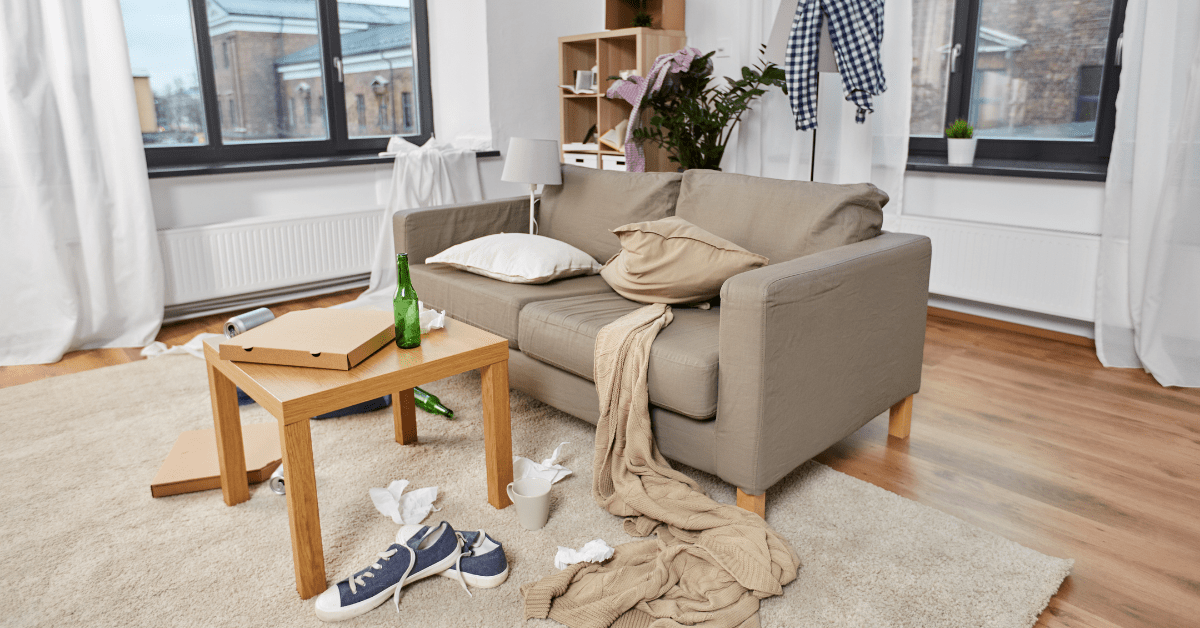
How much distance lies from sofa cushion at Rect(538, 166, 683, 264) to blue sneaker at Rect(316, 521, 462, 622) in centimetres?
141

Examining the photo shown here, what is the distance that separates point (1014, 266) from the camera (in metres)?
3.33

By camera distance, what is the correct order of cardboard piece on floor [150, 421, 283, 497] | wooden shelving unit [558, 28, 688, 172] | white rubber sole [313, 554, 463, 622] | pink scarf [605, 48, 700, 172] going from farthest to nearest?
wooden shelving unit [558, 28, 688, 172], pink scarf [605, 48, 700, 172], cardboard piece on floor [150, 421, 283, 497], white rubber sole [313, 554, 463, 622]

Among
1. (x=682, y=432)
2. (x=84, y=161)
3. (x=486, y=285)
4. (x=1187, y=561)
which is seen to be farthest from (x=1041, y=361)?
(x=84, y=161)

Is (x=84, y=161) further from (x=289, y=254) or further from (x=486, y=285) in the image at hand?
(x=486, y=285)

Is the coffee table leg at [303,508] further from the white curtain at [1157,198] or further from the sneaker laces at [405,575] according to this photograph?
the white curtain at [1157,198]

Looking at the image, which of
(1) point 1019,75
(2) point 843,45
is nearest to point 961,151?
(1) point 1019,75

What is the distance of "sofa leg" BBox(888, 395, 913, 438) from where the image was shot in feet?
7.72

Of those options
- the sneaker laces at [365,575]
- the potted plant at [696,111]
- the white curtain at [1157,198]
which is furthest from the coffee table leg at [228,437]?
the white curtain at [1157,198]

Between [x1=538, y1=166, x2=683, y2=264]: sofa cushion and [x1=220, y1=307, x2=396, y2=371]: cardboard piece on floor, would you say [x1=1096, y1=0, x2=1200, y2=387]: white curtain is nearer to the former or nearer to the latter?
[x1=538, y1=166, x2=683, y2=264]: sofa cushion

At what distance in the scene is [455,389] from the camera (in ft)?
9.14

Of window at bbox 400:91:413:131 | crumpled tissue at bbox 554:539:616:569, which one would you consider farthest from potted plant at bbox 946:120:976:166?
window at bbox 400:91:413:131

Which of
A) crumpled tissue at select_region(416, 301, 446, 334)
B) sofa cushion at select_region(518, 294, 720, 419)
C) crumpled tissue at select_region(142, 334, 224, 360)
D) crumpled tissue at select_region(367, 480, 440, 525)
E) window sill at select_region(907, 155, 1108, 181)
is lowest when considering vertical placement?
crumpled tissue at select_region(367, 480, 440, 525)

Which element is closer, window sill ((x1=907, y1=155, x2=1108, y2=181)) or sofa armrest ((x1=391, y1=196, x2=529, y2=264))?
sofa armrest ((x1=391, y1=196, x2=529, y2=264))

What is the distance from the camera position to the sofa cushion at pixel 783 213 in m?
2.18
